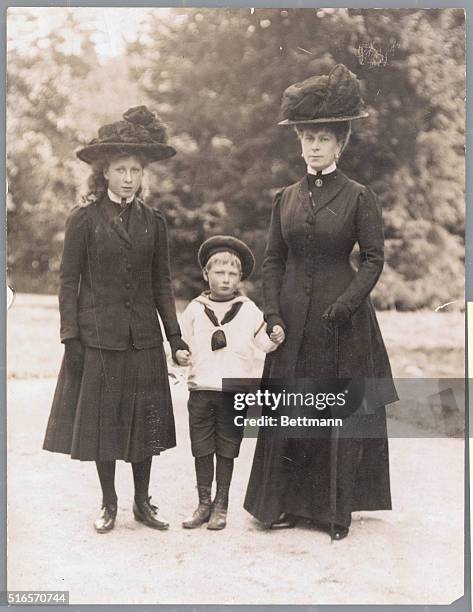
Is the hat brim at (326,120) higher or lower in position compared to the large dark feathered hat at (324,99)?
lower

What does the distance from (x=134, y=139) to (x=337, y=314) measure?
0.89 meters

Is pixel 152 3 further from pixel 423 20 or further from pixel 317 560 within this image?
pixel 317 560

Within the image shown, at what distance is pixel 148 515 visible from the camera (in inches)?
95.8

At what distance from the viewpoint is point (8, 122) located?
245cm

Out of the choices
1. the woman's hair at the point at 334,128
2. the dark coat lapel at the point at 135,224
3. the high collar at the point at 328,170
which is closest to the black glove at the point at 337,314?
the high collar at the point at 328,170

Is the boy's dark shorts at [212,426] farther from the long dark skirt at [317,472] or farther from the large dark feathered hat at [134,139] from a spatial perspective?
the large dark feathered hat at [134,139]

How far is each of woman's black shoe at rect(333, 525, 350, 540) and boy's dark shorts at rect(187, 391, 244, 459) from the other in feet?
1.38

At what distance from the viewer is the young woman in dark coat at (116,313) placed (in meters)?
2.32

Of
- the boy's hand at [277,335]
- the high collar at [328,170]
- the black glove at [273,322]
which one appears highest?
the high collar at [328,170]

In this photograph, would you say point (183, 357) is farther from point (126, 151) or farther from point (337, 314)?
point (126, 151)

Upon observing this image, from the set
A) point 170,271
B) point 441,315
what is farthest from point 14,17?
point 441,315

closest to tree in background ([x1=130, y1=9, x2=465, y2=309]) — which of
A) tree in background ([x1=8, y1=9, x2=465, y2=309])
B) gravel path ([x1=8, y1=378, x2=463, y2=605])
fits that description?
tree in background ([x1=8, y1=9, x2=465, y2=309])

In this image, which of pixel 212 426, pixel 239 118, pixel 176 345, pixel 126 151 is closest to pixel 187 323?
pixel 176 345

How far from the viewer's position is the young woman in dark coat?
2.32m
